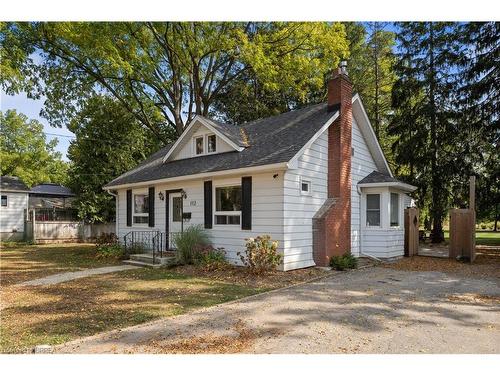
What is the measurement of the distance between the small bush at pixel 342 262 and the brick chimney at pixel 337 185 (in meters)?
0.21

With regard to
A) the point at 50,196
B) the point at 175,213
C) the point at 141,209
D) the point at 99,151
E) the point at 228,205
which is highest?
the point at 99,151

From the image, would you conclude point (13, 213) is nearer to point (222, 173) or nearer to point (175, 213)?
point (175, 213)

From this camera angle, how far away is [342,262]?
1138 cm

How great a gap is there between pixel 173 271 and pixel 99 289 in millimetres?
2770

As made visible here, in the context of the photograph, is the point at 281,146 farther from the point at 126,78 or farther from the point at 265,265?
the point at 126,78

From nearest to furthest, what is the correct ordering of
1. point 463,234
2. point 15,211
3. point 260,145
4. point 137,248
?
point 260,145 < point 463,234 < point 137,248 < point 15,211

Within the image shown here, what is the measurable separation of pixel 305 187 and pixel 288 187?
112 centimetres

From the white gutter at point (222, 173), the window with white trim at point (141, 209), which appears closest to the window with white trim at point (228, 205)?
the white gutter at point (222, 173)

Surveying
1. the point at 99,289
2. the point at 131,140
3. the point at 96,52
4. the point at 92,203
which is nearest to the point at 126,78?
the point at 96,52

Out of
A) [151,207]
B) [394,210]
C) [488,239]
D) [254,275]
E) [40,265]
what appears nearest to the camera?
[254,275]

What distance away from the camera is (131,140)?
25.9m

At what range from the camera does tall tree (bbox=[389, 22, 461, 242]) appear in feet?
68.4

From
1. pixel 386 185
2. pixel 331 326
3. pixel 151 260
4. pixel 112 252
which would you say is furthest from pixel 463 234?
pixel 112 252

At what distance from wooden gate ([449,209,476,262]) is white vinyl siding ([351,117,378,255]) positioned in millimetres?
3477
